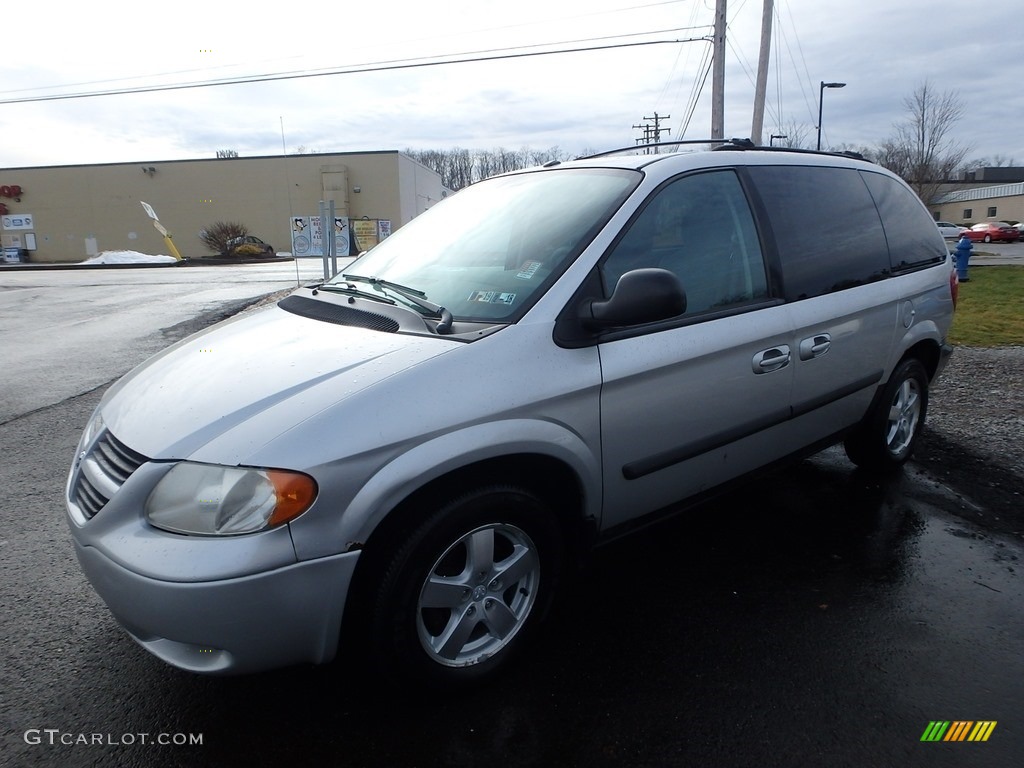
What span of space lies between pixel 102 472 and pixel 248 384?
533 millimetres

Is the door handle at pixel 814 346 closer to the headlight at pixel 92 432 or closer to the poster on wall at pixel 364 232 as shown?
the headlight at pixel 92 432

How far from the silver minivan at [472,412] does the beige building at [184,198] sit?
4840 centimetres

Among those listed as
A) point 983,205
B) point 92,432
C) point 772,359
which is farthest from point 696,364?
point 983,205

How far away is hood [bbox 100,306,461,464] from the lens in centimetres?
208

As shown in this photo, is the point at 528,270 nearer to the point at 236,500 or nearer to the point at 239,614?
the point at 236,500

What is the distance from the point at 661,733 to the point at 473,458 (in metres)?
1.07

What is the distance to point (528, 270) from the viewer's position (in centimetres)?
272

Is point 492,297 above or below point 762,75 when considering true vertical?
below

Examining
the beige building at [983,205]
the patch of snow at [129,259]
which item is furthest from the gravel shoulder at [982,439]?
the beige building at [983,205]

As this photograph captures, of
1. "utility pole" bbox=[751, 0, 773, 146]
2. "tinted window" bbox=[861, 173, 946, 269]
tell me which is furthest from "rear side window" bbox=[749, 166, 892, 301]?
"utility pole" bbox=[751, 0, 773, 146]

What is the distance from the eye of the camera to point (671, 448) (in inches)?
111

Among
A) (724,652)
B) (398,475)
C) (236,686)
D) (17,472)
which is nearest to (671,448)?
(724,652)

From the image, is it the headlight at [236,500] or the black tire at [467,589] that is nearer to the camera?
the headlight at [236,500]

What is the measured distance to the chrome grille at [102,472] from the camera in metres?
2.16
